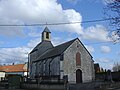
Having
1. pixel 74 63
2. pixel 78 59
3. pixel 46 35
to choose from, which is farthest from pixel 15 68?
pixel 74 63

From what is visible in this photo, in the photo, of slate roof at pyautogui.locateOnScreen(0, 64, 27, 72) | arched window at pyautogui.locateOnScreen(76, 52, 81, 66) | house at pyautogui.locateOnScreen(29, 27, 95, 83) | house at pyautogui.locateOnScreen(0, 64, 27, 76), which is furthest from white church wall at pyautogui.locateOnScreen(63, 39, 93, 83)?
slate roof at pyautogui.locateOnScreen(0, 64, 27, 72)

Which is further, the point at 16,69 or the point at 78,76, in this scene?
the point at 16,69

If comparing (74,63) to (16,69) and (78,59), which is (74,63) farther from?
(16,69)

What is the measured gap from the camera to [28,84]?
3909cm

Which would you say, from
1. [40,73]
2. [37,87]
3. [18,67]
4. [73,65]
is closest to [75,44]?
[73,65]

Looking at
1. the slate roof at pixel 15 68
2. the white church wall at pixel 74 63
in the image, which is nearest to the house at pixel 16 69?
the slate roof at pixel 15 68

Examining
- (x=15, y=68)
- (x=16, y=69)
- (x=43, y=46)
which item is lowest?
(x=16, y=69)

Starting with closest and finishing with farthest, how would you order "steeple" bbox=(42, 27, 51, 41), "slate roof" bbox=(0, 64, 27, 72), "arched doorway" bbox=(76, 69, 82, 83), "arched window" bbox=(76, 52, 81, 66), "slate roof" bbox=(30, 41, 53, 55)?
"arched doorway" bbox=(76, 69, 82, 83), "arched window" bbox=(76, 52, 81, 66), "slate roof" bbox=(30, 41, 53, 55), "steeple" bbox=(42, 27, 51, 41), "slate roof" bbox=(0, 64, 27, 72)

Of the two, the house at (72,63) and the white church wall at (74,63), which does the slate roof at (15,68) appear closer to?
the house at (72,63)

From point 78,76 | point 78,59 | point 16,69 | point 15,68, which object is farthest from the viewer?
point 15,68

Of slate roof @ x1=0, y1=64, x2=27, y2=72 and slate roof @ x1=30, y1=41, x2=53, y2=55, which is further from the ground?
slate roof @ x1=30, y1=41, x2=53, y2=55

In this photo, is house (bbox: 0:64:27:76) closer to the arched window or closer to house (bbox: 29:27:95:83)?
house (bbox: 29:27:95:83)

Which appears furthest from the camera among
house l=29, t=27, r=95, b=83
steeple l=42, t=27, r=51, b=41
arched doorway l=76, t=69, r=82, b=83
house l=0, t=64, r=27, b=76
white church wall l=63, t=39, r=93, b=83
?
house l=0, t=64, r=27, b=76

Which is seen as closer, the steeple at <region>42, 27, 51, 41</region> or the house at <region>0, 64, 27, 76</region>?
the steeple at <region>42, 27, 51, 41</region>
